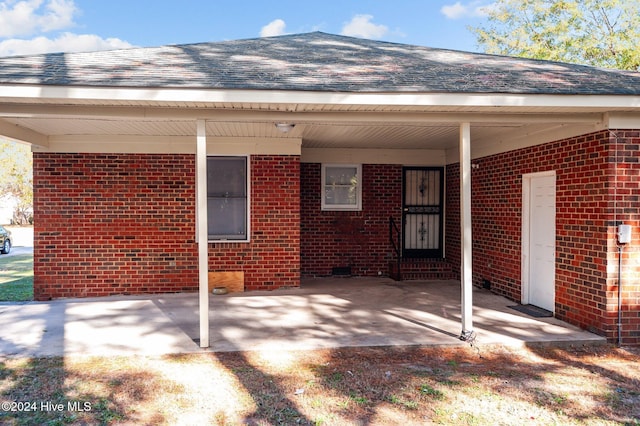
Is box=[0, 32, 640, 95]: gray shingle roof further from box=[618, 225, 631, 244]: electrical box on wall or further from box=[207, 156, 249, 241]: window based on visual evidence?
box=[207, 156, 249, 241]: window

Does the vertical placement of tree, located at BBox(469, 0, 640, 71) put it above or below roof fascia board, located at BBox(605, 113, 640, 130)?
above

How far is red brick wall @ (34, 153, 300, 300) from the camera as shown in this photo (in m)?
7.66

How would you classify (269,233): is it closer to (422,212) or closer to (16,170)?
(422,212)

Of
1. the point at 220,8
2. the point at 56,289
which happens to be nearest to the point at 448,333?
the point at 56,289

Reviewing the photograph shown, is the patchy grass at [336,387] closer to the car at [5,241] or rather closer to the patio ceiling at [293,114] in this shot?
the patio ceiling at [293,114]

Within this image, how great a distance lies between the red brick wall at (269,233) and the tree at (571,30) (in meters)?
15.2

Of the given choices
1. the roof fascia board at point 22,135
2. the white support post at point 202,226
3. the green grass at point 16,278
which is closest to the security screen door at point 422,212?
the white support post at point 202,226

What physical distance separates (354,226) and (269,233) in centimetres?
240

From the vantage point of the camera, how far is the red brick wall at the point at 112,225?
25.1 ft

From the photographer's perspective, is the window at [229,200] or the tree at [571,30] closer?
the window at [229,200]

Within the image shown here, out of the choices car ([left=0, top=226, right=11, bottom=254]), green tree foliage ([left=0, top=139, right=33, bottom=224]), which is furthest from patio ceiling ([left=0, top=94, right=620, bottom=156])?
green tree foliage ([left=0, top=139, right=33, bottom=224])

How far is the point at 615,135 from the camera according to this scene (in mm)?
5250

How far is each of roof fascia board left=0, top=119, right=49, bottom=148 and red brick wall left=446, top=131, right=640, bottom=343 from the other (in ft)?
23.5

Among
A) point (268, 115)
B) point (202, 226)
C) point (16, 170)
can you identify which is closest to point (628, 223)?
point (268, 115)
